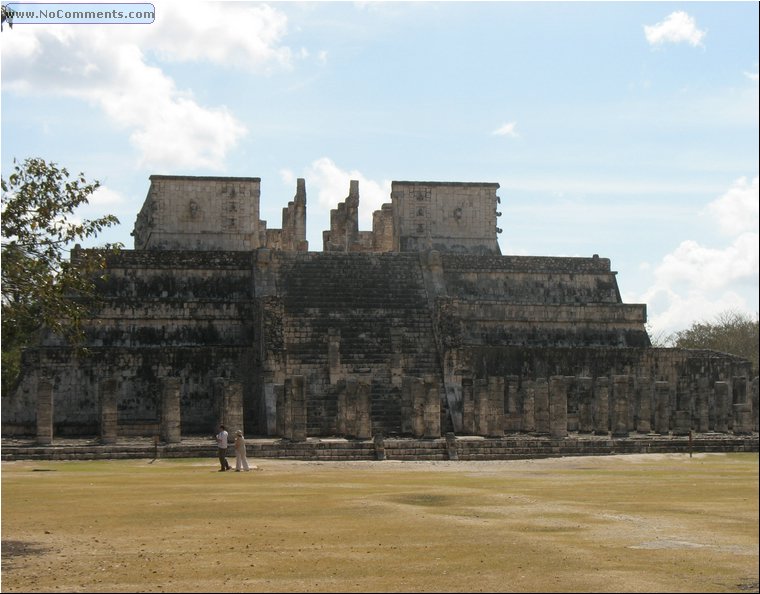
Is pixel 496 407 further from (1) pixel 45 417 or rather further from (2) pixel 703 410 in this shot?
(1) pixel 45 417

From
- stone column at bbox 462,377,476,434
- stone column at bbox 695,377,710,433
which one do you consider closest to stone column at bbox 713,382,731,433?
stone column at bbox 695,377,710,433

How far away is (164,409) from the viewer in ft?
110

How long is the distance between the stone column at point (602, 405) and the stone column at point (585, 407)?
1.64ft

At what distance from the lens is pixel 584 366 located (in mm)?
42469

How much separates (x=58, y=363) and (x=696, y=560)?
90.3ft

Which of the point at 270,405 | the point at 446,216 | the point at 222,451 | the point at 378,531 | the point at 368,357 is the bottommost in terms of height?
the point at 378,531

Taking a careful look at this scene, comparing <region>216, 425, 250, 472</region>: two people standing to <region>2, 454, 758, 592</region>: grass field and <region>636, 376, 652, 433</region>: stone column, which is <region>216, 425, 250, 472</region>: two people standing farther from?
<region>636, 376, 652, 433</region>: stone column

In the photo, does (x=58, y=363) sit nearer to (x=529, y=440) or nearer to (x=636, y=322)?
(x=529, y=440)

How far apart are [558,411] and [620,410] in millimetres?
2430

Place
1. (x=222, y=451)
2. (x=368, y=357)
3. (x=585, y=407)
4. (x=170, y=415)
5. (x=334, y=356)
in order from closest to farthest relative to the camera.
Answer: (x=222, y=451) < (x=170, y=415) < (x=334, y=356) < (x=368, y=357) < (x=585, y=407)

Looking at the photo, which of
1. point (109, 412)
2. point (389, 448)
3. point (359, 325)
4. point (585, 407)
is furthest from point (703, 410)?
point (109, 412)

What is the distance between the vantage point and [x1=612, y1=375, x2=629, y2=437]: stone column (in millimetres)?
37469

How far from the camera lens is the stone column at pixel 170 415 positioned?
33156 millimetres

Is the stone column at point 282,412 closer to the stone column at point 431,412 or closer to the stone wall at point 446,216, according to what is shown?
the stone column at point 431,412
